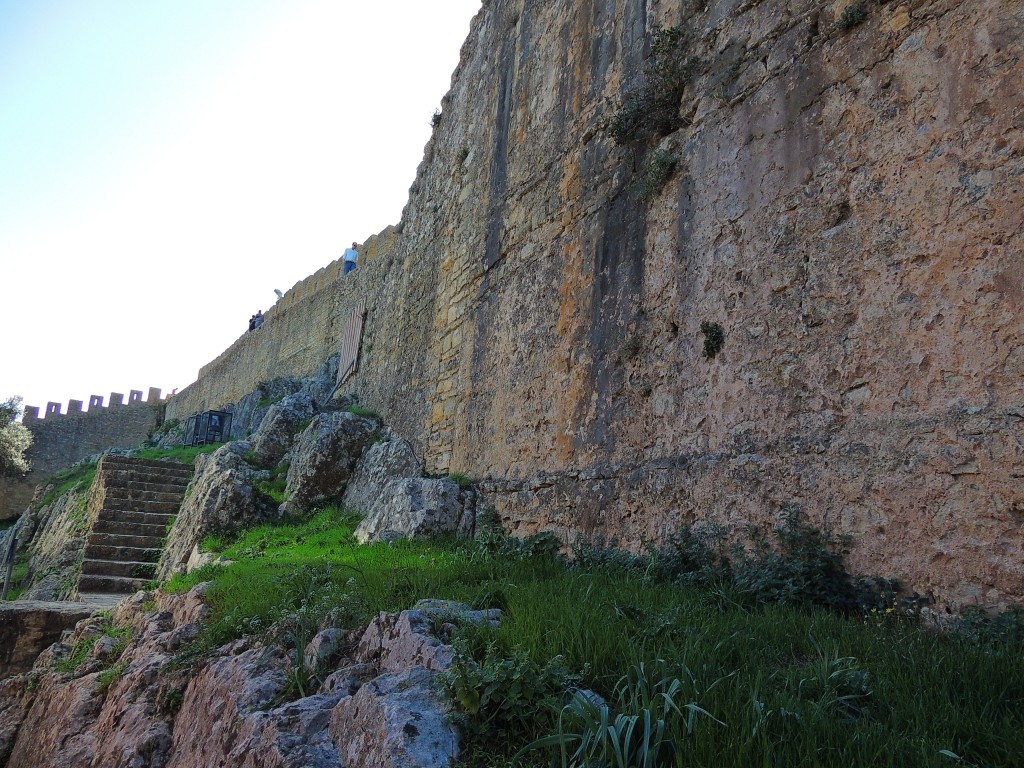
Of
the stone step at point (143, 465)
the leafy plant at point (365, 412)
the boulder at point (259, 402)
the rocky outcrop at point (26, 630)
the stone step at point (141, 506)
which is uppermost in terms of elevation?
the boulder at point (259, 402)

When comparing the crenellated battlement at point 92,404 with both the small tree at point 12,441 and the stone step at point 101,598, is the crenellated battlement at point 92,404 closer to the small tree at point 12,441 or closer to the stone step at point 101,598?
the small tree at point 12,441

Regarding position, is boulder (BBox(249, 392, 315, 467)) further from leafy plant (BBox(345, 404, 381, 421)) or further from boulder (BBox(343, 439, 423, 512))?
boulder (BBox(343, 439, 423, 512))

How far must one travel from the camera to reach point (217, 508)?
8.90 meters

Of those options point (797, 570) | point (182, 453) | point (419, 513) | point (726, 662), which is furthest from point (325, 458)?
point (182, 453)

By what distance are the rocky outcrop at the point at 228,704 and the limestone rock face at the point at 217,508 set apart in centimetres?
260

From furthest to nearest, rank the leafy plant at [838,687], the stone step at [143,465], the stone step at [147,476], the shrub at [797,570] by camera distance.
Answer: the stone step at [143,465] → the stone step at [147,476] → the shrub at [797,570] → the leafy plant at [838,687]

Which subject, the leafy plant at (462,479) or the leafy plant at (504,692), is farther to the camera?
the leafy plant at (462,479)

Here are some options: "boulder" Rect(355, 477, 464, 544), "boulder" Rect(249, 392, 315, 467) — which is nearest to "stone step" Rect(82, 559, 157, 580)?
"boulder" Rect(249, 392, 315, 467)

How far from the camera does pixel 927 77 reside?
3.51 meters

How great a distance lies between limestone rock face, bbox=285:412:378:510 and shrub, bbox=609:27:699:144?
233 inches

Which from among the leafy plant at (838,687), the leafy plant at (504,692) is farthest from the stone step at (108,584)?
the leafy plant at (838,687)

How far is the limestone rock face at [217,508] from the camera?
28.8ft

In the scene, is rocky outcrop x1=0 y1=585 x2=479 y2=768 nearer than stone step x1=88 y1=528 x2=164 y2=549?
Yes

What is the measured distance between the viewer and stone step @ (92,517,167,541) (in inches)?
427
